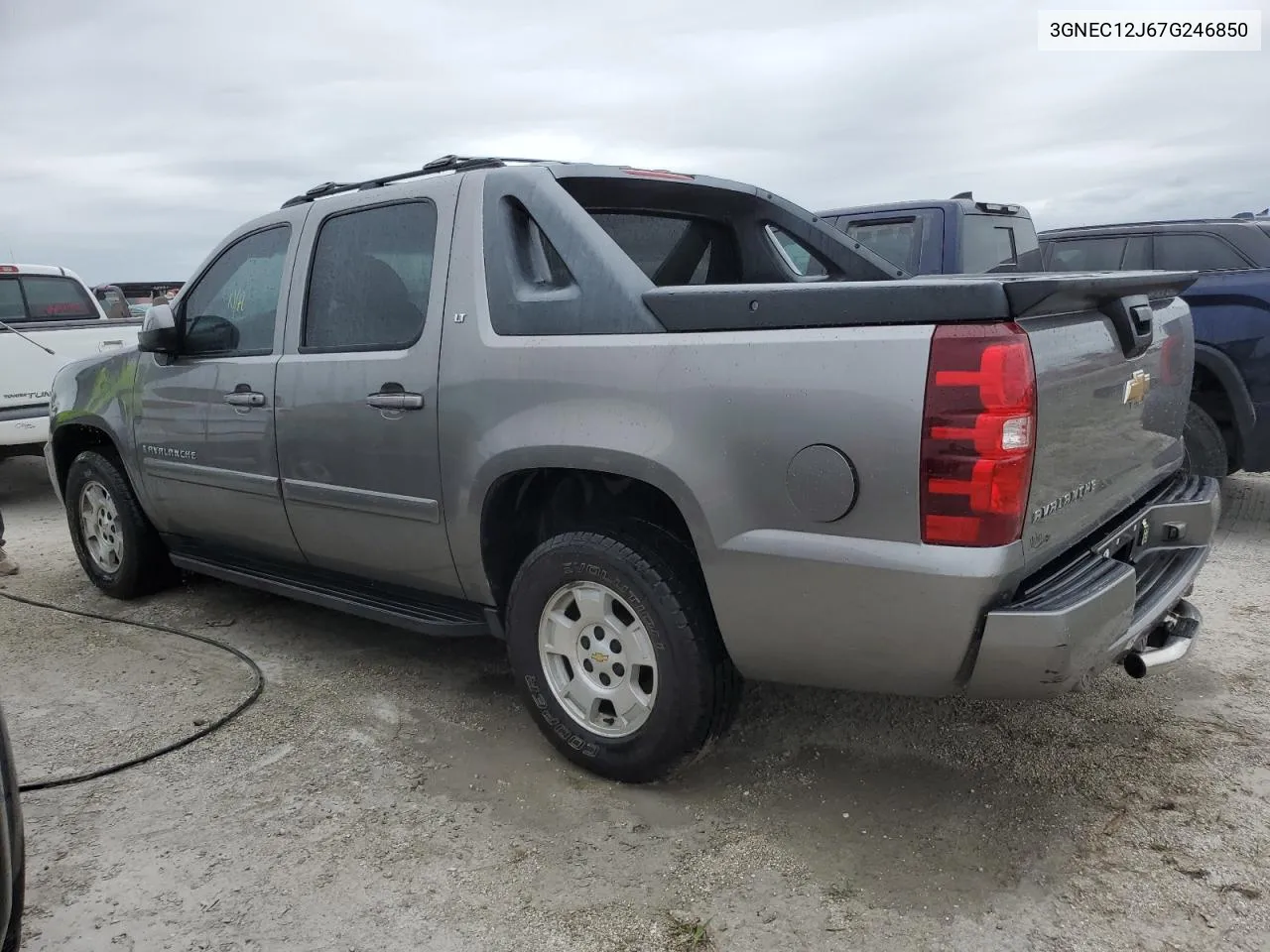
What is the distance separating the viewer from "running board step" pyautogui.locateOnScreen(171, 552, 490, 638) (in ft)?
11.3

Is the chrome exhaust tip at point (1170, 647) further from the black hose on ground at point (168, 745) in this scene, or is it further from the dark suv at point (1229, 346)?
the black hose on ground at point (168, 745)

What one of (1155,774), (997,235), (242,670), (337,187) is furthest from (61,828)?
(997,235)

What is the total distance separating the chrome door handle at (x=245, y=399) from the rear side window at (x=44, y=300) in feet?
19.6

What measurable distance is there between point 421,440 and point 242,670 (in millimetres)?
1519

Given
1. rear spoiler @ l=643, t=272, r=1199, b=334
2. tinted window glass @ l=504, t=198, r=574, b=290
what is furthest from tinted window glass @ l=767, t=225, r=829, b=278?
rear spoiler @ l=643, t=272, r=1199, b=334

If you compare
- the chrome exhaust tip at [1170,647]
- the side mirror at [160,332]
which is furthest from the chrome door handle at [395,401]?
the chrome exhaust tip at [1170,647]

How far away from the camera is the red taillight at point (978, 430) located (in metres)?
2.21

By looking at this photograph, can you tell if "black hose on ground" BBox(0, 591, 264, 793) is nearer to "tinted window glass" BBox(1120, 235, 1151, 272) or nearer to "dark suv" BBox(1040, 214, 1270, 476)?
"dark suv" BBox(1040, 214, 1270, 476)

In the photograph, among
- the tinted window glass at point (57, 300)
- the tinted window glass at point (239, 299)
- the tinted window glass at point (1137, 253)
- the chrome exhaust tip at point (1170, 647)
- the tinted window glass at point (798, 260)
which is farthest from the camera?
the tinted window glass at point (57, 300)

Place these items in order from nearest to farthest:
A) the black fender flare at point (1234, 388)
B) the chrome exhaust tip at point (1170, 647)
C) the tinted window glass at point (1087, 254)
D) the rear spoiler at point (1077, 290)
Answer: the rear spoiler at point (1077, 290)
the chrome exhaust tip at point (1170, 647)
the black fender flare at point (1234, 388)
the tinted window glass at point (1087, 254)

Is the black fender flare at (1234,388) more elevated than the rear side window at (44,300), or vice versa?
the rear side window at (44,300)

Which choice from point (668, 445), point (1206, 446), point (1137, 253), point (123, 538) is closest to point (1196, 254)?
point (1137, 253)

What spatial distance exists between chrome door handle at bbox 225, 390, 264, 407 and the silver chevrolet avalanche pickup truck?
16 millimetres

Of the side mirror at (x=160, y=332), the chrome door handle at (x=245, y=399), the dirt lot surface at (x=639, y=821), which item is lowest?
the dirt lot surface at (x=639, y=821)
